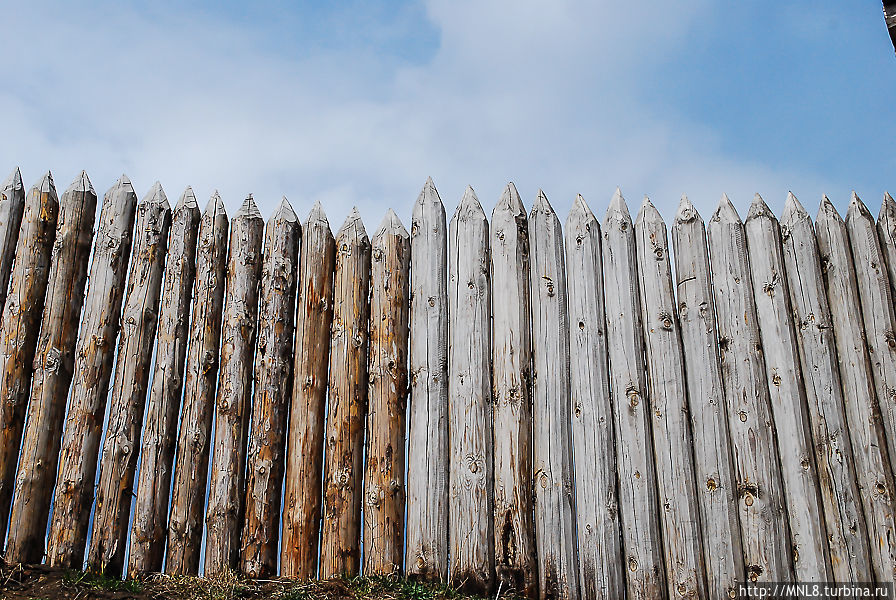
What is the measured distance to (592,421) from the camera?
4.69 m

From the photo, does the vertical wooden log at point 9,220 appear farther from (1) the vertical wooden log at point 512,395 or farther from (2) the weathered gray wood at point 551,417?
(2) the weathered gray wood at point 551,417

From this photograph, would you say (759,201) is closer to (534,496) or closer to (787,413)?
(787,413)

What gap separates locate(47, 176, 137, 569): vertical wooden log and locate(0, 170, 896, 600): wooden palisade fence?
2cm

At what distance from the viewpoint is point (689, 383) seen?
4.79m

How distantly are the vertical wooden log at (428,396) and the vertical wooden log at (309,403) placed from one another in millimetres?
597

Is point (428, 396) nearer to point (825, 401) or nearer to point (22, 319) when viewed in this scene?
point (825, 401)

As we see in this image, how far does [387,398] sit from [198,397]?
4.09 feet

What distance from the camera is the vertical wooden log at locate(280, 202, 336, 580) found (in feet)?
15.0

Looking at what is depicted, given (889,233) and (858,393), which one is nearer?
(858,393)

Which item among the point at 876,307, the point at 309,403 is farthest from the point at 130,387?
the point at 876,307

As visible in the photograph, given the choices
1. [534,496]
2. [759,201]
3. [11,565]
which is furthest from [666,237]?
[11,565]

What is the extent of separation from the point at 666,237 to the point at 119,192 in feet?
12.9

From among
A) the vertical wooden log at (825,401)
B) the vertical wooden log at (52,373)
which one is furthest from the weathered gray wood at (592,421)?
the vertical wooden log at (52,373)

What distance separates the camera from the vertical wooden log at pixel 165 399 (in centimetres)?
454
